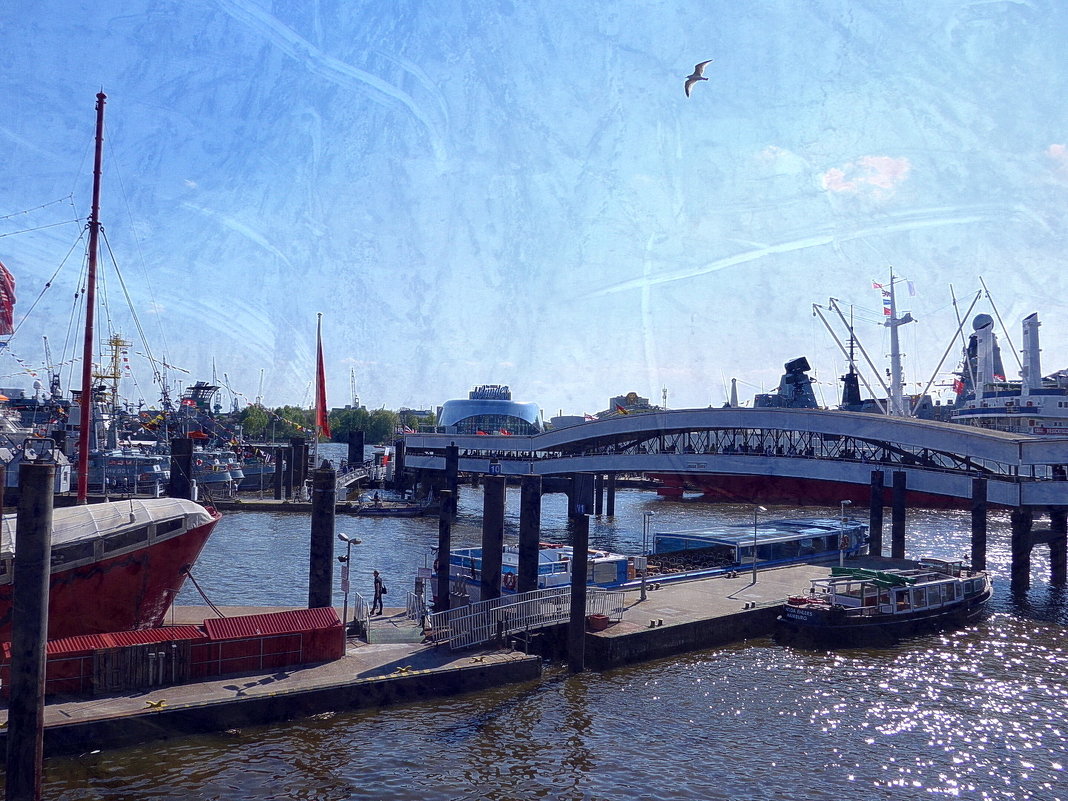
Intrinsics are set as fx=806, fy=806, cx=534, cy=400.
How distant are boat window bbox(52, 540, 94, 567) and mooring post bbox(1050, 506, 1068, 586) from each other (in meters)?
43.2

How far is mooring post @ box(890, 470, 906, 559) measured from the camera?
1739 inches

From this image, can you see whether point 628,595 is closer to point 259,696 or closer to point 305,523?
point 259,696

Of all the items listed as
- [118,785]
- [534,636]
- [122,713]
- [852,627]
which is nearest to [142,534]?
[122,713]

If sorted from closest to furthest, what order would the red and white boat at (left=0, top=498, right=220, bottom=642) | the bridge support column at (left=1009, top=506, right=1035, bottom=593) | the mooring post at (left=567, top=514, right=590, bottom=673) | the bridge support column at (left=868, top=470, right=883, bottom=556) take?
the red and white boat at (left=0, top=498, right=220, bottom=642), the mooring post at (left=567, top=514, right=590, bottom=673), the bridge support column at (left=1009, top=506, right=1035, bottom=593), the bridge support column at (left=868, top=470, right=883, bottom=556)

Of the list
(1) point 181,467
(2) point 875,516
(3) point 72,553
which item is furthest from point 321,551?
(2) point 875,516

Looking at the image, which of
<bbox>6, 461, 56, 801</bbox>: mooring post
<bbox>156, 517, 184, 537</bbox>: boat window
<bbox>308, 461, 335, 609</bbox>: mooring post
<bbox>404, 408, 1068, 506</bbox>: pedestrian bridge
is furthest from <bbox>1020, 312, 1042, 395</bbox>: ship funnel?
<bbox>6, 461, 56, 801</bbox>: mooring post

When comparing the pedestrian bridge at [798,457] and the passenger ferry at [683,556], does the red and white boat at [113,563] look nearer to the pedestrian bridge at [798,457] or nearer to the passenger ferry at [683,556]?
the passenger ferry at [683,556]

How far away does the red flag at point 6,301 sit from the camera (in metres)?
27.8

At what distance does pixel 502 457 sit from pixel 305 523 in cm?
2569

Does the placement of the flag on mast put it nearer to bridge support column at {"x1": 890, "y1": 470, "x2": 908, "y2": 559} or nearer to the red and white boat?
the red and white boat

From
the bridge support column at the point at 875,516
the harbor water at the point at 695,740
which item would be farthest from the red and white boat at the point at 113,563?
the bridge support column at the point at 875,516

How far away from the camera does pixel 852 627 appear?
29766mm

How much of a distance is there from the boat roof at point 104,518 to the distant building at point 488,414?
112 metres

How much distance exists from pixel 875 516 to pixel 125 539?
39.5 metres
